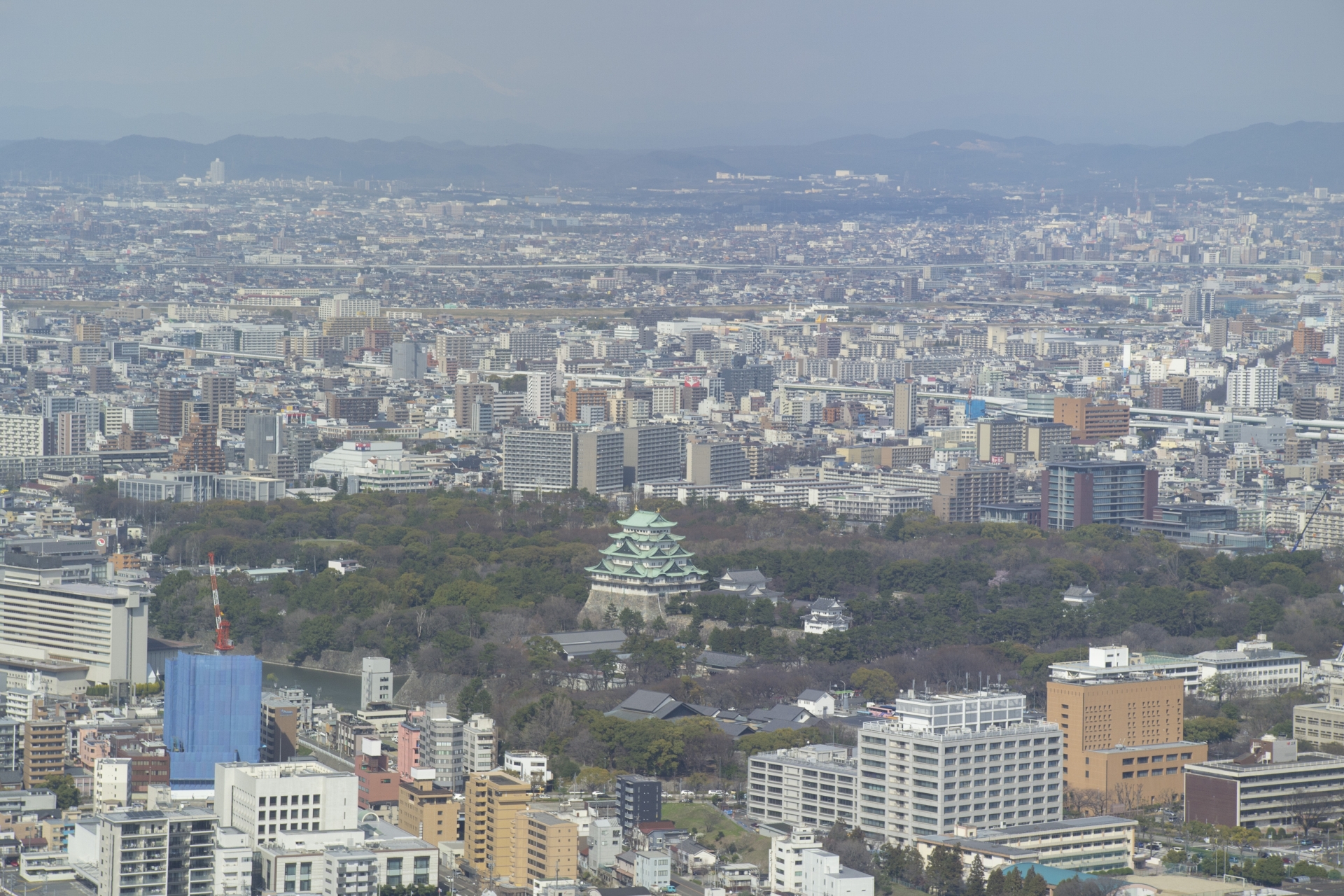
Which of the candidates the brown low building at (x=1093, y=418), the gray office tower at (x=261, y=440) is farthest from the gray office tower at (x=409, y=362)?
the brown low building at (x=1093, y=418)

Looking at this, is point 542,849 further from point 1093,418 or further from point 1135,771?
point 1093,418

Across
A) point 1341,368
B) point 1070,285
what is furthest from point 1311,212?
point 1341,368

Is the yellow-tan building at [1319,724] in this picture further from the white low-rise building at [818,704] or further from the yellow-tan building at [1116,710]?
the white low-rise building at [818,704]

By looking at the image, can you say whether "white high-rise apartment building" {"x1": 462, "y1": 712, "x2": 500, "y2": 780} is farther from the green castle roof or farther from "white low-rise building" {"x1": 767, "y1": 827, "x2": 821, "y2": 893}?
the green castle roof

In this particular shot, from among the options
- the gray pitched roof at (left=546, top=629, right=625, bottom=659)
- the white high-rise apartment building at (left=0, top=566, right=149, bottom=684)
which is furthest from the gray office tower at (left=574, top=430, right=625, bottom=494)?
the white high-rise apartment building at (left=0, top=566, right=149, bottom=684)

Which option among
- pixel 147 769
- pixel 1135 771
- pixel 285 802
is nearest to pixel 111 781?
pixel 147 769

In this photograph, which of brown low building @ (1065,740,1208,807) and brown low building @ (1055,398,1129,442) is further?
brown low building @ (1055,398,1129,442)

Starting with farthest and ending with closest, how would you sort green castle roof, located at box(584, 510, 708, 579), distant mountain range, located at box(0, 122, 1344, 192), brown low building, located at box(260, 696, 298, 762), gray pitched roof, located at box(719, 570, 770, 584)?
distant mountain range, located at box(0, 122, 1344, 192)
gray pitched roof, located at box(719, 570, 770, 584)
green castle roof, located at box(584, 510, 708, 579)
brown low building, located at box(260, 696, 298, 762)

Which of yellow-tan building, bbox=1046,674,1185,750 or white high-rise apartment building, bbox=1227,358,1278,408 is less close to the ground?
yellow-tan building, bbox=1046,674,1185,750
